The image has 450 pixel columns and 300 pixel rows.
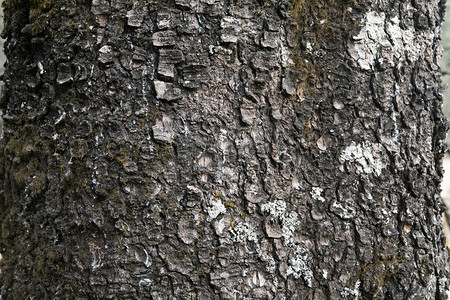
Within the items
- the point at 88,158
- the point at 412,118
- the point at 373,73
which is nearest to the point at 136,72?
the point at 88,158

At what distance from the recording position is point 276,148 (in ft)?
4.69

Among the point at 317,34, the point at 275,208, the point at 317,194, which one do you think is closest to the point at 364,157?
the point at 317,194

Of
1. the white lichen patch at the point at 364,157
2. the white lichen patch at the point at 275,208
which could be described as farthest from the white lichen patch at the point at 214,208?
the white lichen patch at the point at 364,157

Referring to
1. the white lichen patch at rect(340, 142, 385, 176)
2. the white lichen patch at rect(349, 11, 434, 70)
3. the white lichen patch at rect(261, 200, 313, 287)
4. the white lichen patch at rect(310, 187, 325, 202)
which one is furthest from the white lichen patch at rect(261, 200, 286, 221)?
the white lichen patch at rect(349, 11, 434, 70)

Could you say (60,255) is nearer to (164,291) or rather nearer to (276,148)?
(164,291)

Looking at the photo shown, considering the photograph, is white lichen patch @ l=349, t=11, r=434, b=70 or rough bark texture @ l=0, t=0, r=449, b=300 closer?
rough bark texture @ l=0, t=0, r=449, b=300

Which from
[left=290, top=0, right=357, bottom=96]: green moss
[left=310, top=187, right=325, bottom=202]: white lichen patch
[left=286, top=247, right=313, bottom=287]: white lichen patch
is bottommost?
[left=286, top=247, right=313, bottom=287]: white lichen patch

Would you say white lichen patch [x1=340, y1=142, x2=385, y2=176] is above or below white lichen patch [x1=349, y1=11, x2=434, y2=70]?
below

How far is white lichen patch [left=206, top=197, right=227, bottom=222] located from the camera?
136 centimetres

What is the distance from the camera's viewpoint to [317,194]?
Result: 1.46m

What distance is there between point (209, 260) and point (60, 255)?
0.53m

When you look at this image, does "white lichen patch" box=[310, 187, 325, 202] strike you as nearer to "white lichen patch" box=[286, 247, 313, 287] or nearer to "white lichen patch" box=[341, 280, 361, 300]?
"white lichen patch" box=[286, 247, 313, 287]

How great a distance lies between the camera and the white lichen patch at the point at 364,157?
4.84 feet

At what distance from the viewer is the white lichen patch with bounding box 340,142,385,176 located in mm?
1475
